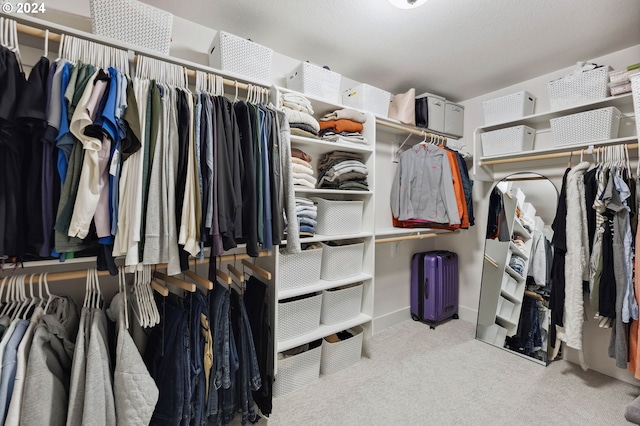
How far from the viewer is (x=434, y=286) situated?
2.85 m

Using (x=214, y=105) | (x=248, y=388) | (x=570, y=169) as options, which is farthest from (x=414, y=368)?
(x=214, y=105)

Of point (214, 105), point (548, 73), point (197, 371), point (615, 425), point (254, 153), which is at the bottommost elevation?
point (615, 425)

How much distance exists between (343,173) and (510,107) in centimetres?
161

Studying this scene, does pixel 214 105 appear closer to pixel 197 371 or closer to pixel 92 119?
pixel 92 119

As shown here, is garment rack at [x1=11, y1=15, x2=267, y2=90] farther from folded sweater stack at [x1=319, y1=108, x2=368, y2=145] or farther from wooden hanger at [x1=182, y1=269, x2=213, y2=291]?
wooden hanger at [x1=182, y1=269, x2=213, y2=291]

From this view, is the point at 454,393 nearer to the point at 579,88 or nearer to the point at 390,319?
the point at 390,319

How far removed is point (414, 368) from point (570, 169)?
1.88 metres

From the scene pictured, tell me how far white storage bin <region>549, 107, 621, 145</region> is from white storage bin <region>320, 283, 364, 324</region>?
1916mm

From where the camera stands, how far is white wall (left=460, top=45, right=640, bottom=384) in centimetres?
212

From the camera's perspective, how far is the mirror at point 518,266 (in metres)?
2.34

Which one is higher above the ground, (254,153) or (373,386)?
(254,153)

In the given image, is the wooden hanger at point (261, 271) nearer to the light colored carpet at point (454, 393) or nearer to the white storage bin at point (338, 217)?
the white storage bin at point (338, 217)

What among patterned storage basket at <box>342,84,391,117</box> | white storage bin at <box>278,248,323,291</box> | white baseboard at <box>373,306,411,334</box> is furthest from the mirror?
white storage bin at <box>278,248,323,291</box>

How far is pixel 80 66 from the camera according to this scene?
3.72ft
